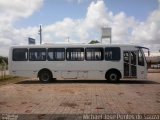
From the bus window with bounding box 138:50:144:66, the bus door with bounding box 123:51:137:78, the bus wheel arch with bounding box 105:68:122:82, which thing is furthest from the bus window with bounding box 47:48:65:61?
the bus window with bounding box 138:50:144:66

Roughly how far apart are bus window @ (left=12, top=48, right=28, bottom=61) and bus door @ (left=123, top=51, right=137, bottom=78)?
282 inches

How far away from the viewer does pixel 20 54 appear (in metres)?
25.5

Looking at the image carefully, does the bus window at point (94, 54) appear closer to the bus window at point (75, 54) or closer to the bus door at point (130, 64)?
the bus window at point (75, 54)

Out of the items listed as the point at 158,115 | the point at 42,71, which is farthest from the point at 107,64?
the point at 158,115

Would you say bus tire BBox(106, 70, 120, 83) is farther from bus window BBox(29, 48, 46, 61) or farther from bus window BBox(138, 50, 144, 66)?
bus window BBox(29, 48, 46, 61)

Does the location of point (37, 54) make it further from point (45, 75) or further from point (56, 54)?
point (45, 75)

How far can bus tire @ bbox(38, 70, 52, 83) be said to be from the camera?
Result: 25.1 m

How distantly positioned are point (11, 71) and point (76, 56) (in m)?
4.86

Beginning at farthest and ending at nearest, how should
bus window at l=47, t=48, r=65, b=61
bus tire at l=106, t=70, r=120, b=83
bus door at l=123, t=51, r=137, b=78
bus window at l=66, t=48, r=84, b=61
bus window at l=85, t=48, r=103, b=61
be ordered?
bus window at l=47, t=48, r=65, b=61 < bus window at l=66, t=48, r=84, b=61 < bus window at l=85, t=48, r=103, b=61 < bus tire at l=106, t=70, r=120, b=83 < bus door at l=123, t=51, r=137, b=78

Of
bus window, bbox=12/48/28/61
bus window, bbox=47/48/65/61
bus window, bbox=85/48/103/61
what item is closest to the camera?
bus window, bbox=85/48/103/61

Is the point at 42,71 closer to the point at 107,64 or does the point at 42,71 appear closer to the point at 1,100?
the point at 107,64

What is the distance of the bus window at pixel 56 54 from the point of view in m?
25.1

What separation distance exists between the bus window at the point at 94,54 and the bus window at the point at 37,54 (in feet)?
10.3

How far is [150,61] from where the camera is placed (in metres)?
55.2
